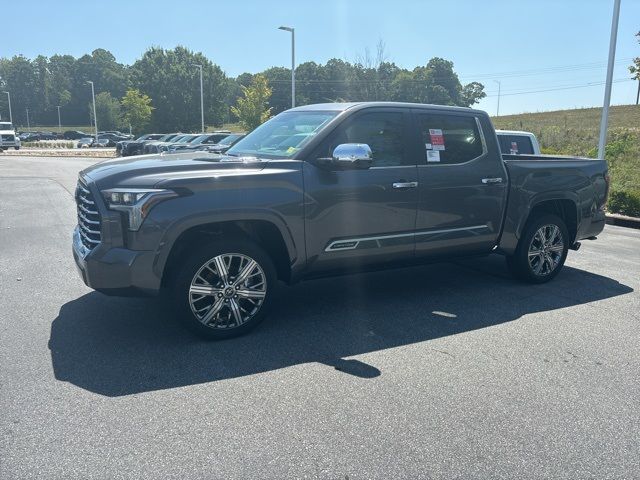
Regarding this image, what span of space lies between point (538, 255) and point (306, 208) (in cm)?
317

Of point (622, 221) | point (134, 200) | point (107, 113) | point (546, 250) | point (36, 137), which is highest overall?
point (107, 113)

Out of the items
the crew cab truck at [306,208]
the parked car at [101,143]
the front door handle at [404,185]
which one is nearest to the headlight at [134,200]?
the crew cab truck at [306,208]

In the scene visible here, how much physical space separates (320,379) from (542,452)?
4.85 feet

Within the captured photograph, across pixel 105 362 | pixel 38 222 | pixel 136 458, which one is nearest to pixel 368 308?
pixel 105 362

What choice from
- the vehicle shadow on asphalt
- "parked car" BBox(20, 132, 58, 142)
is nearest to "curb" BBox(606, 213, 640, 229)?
the vehicle shadow on asphalt

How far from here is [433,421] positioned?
335 cm

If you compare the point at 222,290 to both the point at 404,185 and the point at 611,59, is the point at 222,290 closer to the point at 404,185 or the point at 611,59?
the point at 404,185

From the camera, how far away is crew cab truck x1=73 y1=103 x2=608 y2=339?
415cm

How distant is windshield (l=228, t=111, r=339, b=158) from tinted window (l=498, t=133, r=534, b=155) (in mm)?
6382

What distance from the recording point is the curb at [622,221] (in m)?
11.5

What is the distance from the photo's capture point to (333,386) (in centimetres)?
376

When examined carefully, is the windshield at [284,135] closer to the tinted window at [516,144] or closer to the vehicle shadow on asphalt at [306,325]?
the vehicle shadow on asphalt at [306,325]

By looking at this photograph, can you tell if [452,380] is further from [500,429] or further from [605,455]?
[605,455]

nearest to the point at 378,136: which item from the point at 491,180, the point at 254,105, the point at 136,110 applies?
the point at 491,180
